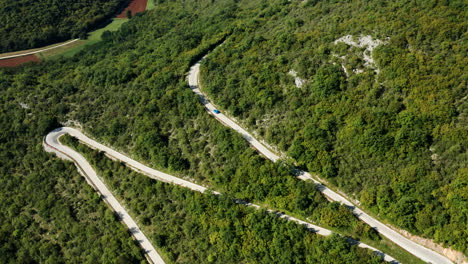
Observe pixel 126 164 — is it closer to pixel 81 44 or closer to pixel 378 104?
pixel 378 104

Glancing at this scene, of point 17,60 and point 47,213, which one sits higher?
point 17,60

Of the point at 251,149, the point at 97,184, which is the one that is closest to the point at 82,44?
the point at 97,184

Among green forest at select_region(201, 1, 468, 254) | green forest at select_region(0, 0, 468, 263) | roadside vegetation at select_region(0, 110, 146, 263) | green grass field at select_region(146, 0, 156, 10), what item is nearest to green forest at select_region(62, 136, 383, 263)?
green forest at select_region(0, 0, 468, 263)

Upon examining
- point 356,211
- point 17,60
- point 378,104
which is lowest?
point 356,211

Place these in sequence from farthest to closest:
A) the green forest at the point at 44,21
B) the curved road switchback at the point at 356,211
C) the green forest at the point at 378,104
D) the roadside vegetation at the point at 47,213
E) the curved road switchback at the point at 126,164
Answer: the green forest at the point at 44,21
the roadside vegetation at the point at 47,213
the curved road switchback at the point at 126,164
the green forest at the point at 378,104
the curved road switchback at the point at 356,211

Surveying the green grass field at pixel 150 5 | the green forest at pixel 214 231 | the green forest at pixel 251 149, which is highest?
the green grass field at pixel 150 5

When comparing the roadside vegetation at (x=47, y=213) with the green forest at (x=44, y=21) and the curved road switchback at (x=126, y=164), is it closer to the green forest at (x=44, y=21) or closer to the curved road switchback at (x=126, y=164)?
the curved road switchback at (x=126, y=164)

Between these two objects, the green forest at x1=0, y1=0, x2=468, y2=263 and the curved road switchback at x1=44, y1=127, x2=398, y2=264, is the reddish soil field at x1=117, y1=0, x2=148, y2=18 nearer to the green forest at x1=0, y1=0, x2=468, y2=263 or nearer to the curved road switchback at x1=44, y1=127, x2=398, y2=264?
the green forest at x1=0, y1=0, x2=468, y2=263

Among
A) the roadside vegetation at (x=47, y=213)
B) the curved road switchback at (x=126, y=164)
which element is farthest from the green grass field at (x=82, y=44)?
the curved road switchback at (x=126, y=164)
